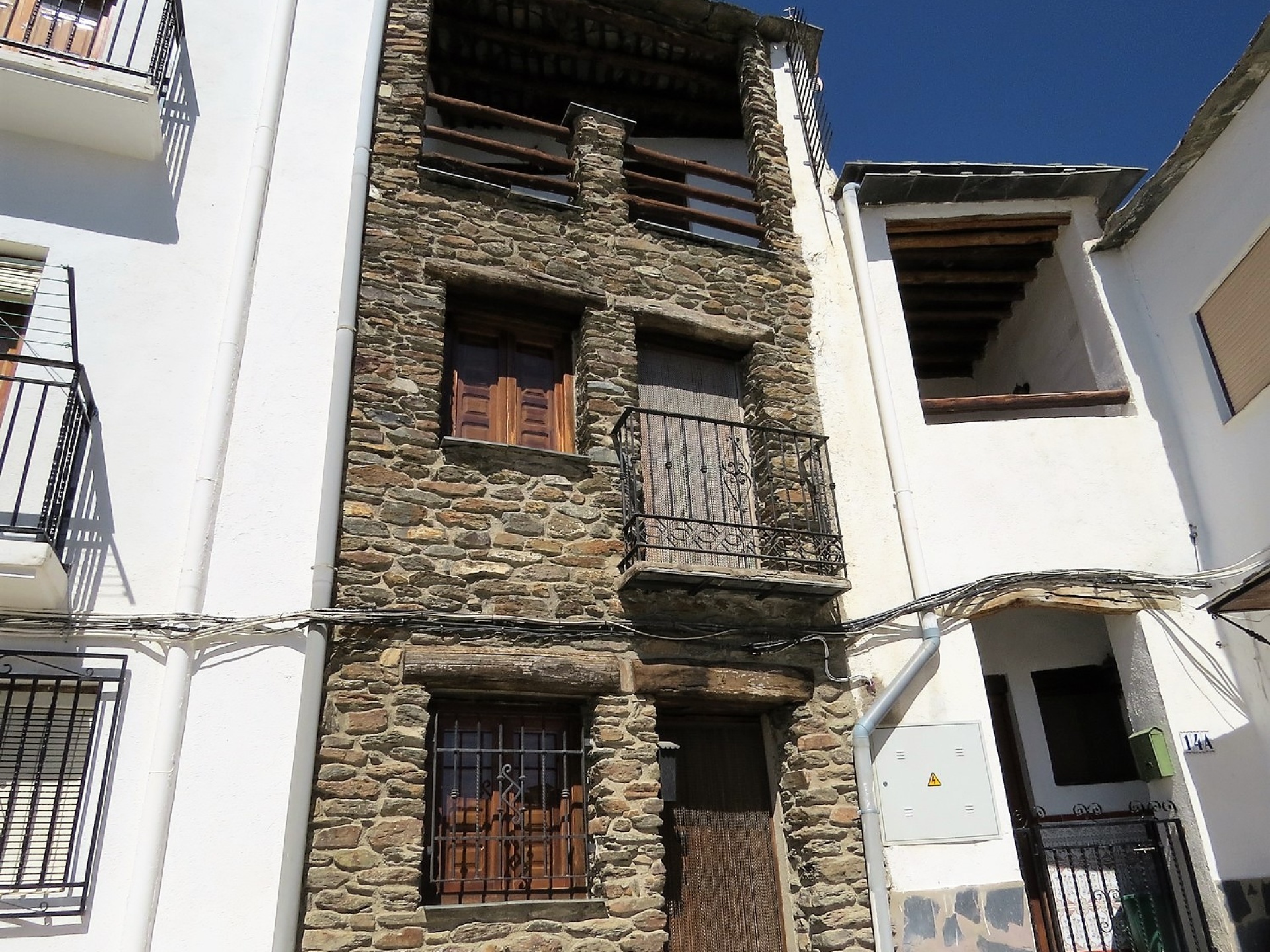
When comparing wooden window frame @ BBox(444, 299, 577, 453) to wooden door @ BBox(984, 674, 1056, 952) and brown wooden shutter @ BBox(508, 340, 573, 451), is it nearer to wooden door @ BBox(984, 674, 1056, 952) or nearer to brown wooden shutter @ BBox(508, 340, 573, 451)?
brown wooden shutter @ BBox(508, 340, 573, 451)

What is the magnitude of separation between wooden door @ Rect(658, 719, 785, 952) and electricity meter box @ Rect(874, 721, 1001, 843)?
2.76ft

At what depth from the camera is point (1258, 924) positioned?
19.5 ft

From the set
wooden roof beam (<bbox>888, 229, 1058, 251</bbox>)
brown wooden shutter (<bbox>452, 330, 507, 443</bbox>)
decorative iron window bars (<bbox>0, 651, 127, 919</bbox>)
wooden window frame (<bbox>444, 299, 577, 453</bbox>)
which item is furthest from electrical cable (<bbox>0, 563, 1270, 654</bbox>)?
wooden roof beam (<bbox>888, 229, 1058, 251</bbox>)

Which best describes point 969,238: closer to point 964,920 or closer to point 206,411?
point 964,920

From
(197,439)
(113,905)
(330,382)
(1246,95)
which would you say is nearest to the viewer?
(113,905)

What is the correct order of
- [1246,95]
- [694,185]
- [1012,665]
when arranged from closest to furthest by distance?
[1246,95], [1012,665], [694,185]

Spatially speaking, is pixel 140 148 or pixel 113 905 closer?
pixel 113 905

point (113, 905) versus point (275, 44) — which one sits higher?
point (275, 44)

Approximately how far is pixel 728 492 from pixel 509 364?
75.9 inches

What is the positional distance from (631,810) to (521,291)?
3.76 meters

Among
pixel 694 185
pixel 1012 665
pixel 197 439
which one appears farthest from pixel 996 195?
pixel 197 439

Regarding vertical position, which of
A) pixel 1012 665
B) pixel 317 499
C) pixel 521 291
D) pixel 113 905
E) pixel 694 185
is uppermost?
pixel 694 185

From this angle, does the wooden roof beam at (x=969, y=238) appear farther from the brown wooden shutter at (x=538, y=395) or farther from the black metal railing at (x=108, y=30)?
the black metal railing at (x=108, y=30)

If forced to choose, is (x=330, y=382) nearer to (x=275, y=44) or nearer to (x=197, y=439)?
(x=197, y=439)
